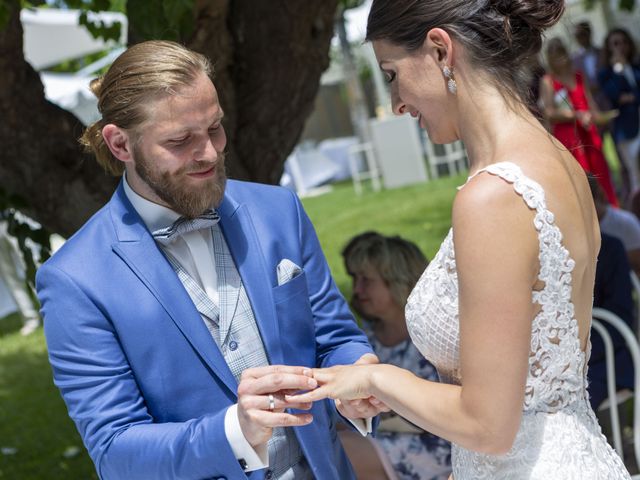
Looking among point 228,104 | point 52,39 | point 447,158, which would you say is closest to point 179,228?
point 228,104

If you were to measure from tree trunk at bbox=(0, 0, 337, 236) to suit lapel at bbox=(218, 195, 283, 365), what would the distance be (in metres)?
1.30

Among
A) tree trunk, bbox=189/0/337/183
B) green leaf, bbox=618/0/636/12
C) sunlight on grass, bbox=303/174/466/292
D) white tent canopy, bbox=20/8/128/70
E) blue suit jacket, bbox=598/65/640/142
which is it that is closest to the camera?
tree trunk, bbox=189/0/337/183

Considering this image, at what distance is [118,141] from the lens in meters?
2.49

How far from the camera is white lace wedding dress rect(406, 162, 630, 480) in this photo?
79.7 inches

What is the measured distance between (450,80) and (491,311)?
1.70 ft

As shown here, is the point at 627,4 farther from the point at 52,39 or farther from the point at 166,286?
the point at 52,39

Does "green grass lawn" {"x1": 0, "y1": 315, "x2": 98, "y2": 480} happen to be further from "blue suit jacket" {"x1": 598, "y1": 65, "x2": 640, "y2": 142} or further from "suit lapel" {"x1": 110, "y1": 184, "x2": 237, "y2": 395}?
"blue suit jacket" {"x1": 598, "y1": 65, "x2": 640, "y2": 142}

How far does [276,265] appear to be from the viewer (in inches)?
100

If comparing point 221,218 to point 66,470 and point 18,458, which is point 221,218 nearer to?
point 66,470

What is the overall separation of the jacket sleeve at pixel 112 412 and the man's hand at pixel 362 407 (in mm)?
313

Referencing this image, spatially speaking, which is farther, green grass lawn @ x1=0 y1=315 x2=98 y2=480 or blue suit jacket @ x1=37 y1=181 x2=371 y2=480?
green grass lawn @ x1=0 y1=315 x2=98 y2=480

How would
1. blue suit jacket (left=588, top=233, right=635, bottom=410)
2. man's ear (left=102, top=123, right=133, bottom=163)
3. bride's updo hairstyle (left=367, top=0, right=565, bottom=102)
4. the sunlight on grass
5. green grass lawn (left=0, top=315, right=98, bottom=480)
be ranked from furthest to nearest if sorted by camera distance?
the sunlight on grass < green grass lawn (left=0, top=315, right=98, bottom=480) < blue suit jacket (left=588, top=233, right=635, bottom=410) < man's ear (left=102, top=123, right=133, bottom=163) < bride's updo hairstyle (left=367, top=0, right=565, bottom=102)

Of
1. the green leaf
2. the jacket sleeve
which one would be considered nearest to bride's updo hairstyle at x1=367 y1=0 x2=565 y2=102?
the jacket sleeve

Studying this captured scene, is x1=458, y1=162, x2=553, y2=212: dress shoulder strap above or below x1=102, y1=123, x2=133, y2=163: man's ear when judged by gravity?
below
